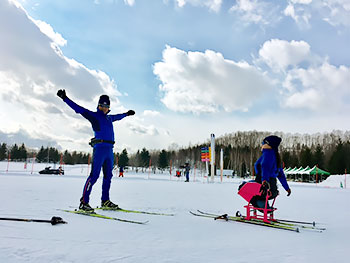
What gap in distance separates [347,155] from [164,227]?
2026 inches

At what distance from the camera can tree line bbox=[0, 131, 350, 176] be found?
162ft

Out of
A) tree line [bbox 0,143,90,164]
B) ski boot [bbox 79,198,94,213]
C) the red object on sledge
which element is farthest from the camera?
tree line [bbox 0,143,90,164]

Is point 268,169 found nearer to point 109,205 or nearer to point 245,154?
point 109,205

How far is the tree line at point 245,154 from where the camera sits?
49500mm

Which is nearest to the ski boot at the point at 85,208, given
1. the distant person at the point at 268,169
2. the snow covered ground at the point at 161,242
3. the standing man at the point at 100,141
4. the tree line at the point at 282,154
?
the standing man at the point at 100,141

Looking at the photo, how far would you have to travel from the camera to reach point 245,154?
198 ft

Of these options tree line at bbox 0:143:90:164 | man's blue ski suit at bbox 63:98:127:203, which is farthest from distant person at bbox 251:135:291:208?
tree line at bbox 0:143:90:164

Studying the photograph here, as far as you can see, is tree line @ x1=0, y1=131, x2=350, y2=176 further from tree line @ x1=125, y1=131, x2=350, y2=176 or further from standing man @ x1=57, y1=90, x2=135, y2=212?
standing man @ x1=57, y1=90, x2=135, y2=212

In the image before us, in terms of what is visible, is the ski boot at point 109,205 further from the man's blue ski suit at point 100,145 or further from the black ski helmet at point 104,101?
the black ski helmet at point 104,101

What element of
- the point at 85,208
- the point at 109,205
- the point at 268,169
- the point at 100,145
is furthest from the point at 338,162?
the point at 85,208

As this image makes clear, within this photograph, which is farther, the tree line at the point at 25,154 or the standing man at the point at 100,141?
the tree line at the point at 25,154

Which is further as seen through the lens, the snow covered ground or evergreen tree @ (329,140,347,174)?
evergreen tree @ (329,140,347,174)

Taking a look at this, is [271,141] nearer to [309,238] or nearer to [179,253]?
[309,238]

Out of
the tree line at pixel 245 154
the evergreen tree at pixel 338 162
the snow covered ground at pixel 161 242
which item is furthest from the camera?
the tree line at pixel 245 154
